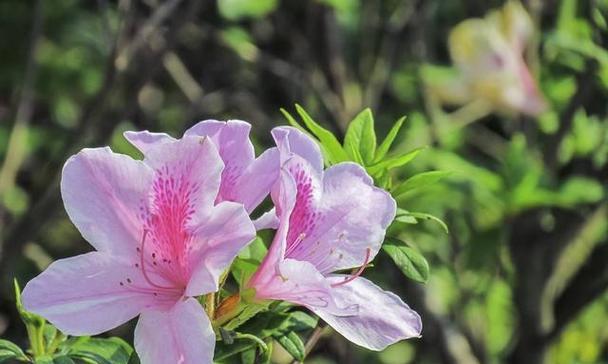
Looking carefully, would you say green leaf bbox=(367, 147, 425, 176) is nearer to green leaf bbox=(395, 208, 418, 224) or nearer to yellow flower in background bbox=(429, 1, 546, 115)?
green leaf bbox=(395, 208, 418, 224)

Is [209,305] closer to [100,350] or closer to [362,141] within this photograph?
[100,350]

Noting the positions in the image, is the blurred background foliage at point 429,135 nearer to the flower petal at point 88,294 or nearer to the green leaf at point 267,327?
the green leaf at point 267,327

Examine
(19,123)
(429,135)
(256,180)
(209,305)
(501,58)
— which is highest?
(256,180)

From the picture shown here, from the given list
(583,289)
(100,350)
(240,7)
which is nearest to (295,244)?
(100,350)

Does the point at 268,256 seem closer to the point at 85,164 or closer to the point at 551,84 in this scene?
the point at 85,164

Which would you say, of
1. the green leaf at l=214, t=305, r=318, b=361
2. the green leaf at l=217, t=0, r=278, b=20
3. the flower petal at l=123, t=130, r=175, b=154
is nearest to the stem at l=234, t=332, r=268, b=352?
the green leaf at l=214, t=305, r=318, b=361

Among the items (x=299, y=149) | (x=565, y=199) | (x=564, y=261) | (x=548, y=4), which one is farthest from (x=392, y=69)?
(x=299, y=149)
